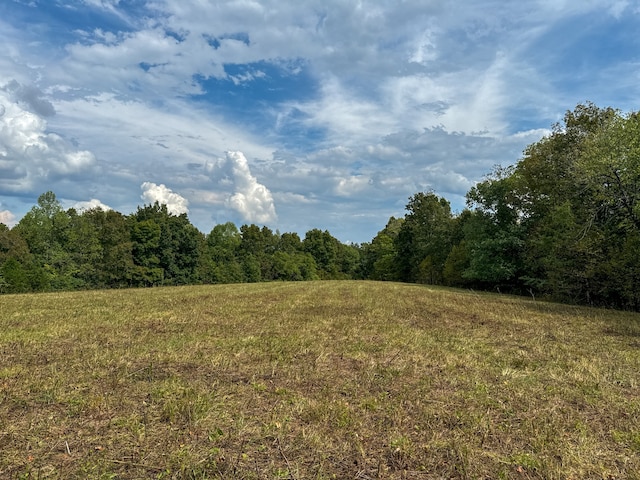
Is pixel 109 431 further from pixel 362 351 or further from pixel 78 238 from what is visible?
pixel 78 238

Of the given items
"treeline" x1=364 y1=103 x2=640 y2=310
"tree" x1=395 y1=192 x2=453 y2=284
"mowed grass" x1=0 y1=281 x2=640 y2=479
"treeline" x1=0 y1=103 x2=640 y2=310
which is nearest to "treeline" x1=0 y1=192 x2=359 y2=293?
"treeline" x1=0 y1=103 x2=640 y2=310

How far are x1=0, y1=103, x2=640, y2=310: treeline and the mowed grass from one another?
12833mm

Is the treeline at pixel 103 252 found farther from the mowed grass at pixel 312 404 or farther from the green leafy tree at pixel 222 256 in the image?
the mowed grass at pixel 312 404

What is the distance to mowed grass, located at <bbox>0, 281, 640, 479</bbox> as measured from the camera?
4.19 m

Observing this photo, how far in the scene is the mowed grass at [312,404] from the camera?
13.8 ft

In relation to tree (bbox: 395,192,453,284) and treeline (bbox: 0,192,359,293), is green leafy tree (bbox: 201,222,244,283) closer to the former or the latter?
treeline (bbox: 0,192,359,293)

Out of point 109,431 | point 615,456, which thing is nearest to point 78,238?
point 109,431

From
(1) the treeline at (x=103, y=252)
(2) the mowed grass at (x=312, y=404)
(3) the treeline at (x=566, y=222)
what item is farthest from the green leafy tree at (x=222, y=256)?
(2) the mowed grass at (x=312, y=404)

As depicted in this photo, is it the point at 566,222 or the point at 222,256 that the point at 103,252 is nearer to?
the point at 222,256

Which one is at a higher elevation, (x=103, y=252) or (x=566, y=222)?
(x=566, y=222)

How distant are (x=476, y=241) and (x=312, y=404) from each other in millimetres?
39308

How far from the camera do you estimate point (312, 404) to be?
5.76 m

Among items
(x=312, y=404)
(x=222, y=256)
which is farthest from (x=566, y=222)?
(x=222, y=256)

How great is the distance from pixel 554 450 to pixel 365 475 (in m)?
2.28
